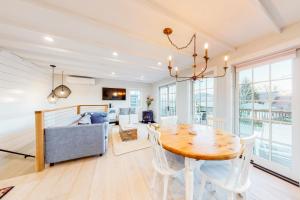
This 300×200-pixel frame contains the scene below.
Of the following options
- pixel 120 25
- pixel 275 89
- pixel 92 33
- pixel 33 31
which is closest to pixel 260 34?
pixel 275 89

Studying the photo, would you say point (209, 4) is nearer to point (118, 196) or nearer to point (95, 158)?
point (118, 196)

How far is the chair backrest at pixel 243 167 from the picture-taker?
1.14 m

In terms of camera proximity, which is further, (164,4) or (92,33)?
(92,33)

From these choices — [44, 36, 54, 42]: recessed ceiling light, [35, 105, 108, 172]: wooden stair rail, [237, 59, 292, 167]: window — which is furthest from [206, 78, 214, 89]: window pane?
[35, 105, 108, 172]: wooden stair rail

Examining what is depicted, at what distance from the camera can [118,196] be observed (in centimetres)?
163

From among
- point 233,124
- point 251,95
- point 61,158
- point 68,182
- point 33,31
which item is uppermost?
point 33,31

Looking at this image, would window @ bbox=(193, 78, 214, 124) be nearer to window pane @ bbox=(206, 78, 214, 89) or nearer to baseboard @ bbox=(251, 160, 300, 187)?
window pane @ bbox=(206, 78, 214, 89)

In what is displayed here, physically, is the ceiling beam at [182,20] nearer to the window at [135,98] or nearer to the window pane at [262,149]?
the window pane at [262,149]

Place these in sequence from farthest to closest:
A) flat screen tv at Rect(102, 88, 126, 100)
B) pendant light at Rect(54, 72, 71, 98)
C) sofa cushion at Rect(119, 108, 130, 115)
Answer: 1. sofa cushion at Rect(119, 108, 130, 115)
2. flat screen tv at Rect(102, 88, 126, 100)
3. pendant light at Rect(54, 72, 71, 98)

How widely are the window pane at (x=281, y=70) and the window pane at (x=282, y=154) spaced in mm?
1197

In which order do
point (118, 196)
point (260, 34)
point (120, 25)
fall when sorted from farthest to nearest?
point (260, 34) → point (120, 25) → point (118, 196)

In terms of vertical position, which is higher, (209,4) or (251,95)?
(209,4)

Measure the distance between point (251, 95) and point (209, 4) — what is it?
6.84 ft

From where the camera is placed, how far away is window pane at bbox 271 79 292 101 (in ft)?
6.74
